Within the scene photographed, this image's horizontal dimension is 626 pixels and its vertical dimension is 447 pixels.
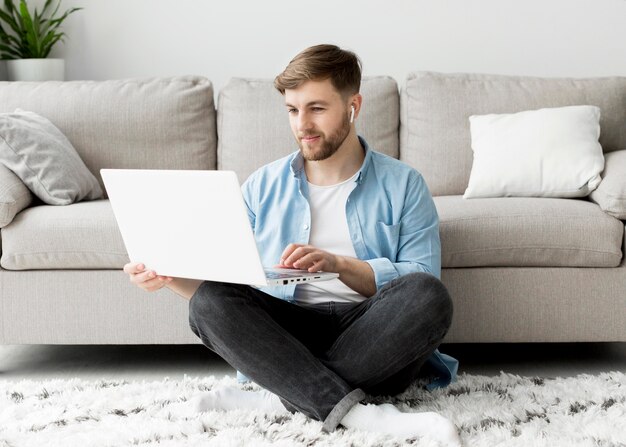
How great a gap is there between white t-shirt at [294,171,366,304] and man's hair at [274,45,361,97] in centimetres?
22

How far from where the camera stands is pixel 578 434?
184 cm

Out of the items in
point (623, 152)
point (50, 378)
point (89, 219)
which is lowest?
point (50, 378)

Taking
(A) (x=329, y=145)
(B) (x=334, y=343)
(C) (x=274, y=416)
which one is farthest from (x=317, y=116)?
(C) (x=274, y=416)

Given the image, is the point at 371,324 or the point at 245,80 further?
the point at 245,80

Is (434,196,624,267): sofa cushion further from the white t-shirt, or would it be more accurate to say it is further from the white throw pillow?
the white t-shirt

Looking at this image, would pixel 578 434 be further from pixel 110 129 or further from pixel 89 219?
pixel 110 129

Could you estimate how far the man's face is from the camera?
78.4 inches

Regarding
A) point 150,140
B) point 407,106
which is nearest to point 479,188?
point 407,106

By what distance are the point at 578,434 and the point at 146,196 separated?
3.32ft

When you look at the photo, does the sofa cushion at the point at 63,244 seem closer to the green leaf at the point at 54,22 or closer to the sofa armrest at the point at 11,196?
the sofa armrest at the point at 11,196

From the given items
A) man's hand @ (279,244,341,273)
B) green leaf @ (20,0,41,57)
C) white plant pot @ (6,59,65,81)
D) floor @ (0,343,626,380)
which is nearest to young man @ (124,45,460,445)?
man's hand @ (279,244,341,273)

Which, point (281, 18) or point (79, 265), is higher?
point (281, 18)

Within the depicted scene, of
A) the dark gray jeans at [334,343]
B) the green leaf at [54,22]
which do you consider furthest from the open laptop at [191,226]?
the green leaf at [54,22]

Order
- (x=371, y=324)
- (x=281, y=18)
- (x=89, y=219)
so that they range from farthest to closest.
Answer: (x=281, y=18) → (x=89, y=219) → (x=371, y=324)
